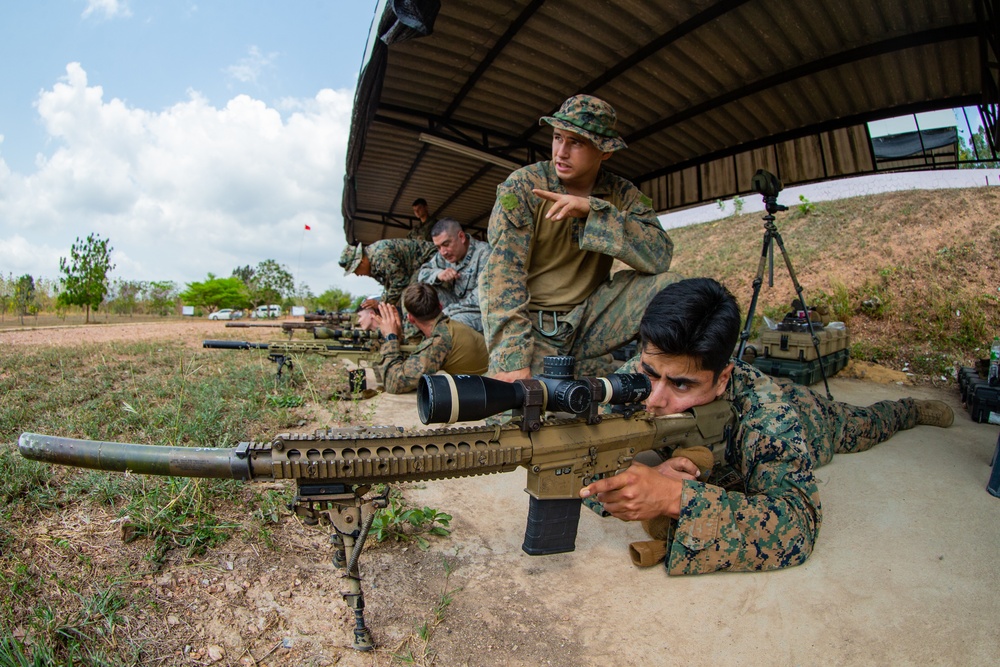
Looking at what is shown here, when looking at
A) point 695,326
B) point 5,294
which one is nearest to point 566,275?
point 695,326

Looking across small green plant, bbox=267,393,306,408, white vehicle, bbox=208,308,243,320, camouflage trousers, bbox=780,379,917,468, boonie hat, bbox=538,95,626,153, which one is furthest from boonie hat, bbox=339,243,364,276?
white vehicle, bbox=208,308,243,320

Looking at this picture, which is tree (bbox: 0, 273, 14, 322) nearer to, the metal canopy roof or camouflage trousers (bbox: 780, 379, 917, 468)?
the metal canopy roof

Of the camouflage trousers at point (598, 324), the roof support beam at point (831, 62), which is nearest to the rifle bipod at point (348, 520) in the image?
the camouflage trousers at point (598, 324)

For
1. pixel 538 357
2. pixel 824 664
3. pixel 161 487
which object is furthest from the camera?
pixel 538 357

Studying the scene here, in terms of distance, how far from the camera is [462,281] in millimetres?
6500

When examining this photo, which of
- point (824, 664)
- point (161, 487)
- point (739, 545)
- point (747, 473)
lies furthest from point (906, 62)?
point (161, 487)

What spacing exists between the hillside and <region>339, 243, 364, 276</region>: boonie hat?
6928mm

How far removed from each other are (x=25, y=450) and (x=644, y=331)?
7.17 feet

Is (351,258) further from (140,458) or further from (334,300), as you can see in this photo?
(334,300)

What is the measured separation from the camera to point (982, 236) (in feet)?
30.8

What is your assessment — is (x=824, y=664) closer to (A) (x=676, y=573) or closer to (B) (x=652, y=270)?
(A) (x=676, y=573)

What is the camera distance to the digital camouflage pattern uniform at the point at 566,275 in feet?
11.7

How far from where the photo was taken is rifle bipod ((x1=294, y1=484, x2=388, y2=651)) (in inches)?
62.7

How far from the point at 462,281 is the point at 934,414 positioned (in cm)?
473
